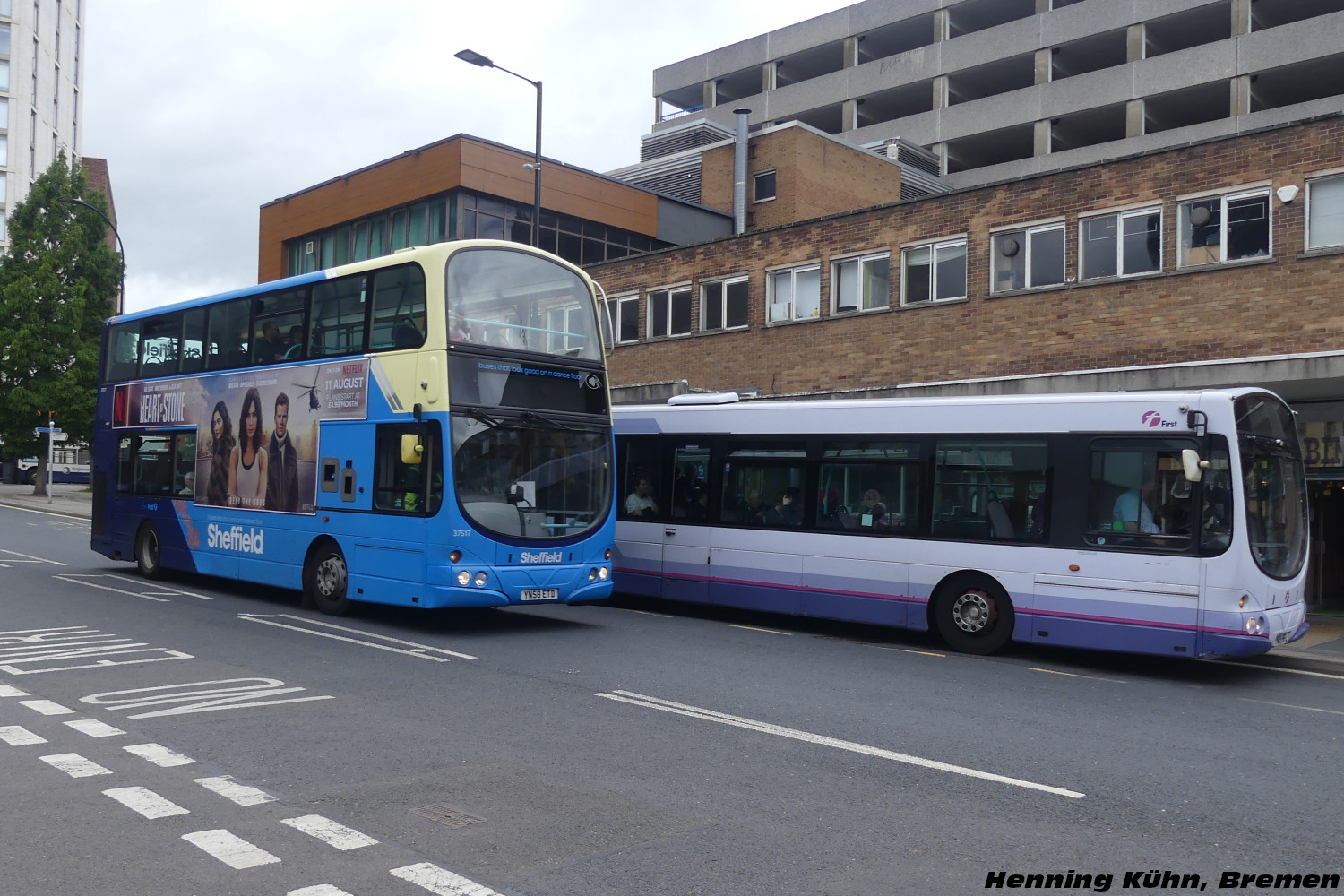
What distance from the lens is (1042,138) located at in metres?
47.8

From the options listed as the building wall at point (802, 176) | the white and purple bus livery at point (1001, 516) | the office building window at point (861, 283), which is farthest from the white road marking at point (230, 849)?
the building wall at point (802, 176)

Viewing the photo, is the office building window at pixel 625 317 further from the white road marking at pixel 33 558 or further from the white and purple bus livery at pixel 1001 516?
the white road marking at pixel 33 558

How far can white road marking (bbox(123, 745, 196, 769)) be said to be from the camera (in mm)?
6610

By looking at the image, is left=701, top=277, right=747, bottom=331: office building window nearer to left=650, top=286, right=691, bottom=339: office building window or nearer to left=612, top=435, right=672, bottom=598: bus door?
left=650, top=286, right=691, bottom=339: office building window

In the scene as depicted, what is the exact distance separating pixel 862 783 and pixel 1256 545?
20.6 feet

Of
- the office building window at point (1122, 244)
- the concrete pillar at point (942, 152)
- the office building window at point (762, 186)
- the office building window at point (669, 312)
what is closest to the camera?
the office building window at point (1122, 244)

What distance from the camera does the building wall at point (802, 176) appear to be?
37469mm

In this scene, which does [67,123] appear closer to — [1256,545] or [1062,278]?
[1062,278]

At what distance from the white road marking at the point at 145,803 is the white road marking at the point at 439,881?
1.48m

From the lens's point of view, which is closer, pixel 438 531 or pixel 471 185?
pixel 438 531

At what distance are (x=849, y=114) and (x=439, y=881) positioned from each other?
2087 inches

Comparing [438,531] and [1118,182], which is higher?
[1118,182]

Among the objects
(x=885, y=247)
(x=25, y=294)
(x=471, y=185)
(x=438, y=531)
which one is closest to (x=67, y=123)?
(x=25, y=294)

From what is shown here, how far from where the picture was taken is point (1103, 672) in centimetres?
1158
